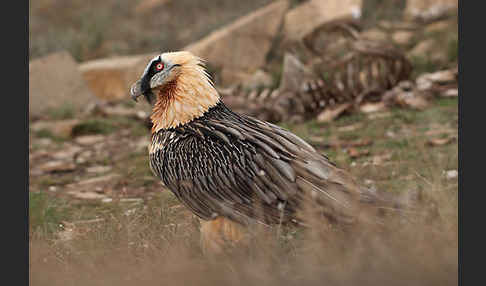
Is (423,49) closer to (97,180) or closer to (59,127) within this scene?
(59,127)

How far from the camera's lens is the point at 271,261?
3.65 meters

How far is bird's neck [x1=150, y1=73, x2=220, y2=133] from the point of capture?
184 inches

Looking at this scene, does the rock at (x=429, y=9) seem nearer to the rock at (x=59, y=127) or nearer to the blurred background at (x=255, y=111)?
the blurred background at (x=255, y=111)

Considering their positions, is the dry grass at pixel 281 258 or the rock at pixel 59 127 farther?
the rock at pixel 59 127

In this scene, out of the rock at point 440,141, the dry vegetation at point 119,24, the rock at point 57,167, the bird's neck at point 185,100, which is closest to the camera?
the bird's neck at point 185,100

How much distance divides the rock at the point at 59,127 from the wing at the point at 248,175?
7775 millimetres

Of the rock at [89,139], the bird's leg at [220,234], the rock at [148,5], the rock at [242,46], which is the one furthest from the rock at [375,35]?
the bird's leg at [220,234]

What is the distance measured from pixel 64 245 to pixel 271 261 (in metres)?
1.83

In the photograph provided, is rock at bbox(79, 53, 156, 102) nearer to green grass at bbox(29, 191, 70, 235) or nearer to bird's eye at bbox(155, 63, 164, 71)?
green grass at bbox(29, 191, 70, 235)

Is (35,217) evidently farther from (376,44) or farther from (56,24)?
(56,24)

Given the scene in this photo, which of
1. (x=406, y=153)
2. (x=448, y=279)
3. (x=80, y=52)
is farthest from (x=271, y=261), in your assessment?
(x=80, y=52)

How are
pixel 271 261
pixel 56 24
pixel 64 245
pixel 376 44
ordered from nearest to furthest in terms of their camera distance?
pixel 271 261 < pixel 64 245 < pixel 376 44 < pixel 56 24

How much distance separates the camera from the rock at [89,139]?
449 inches

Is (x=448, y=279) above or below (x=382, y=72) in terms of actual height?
below
